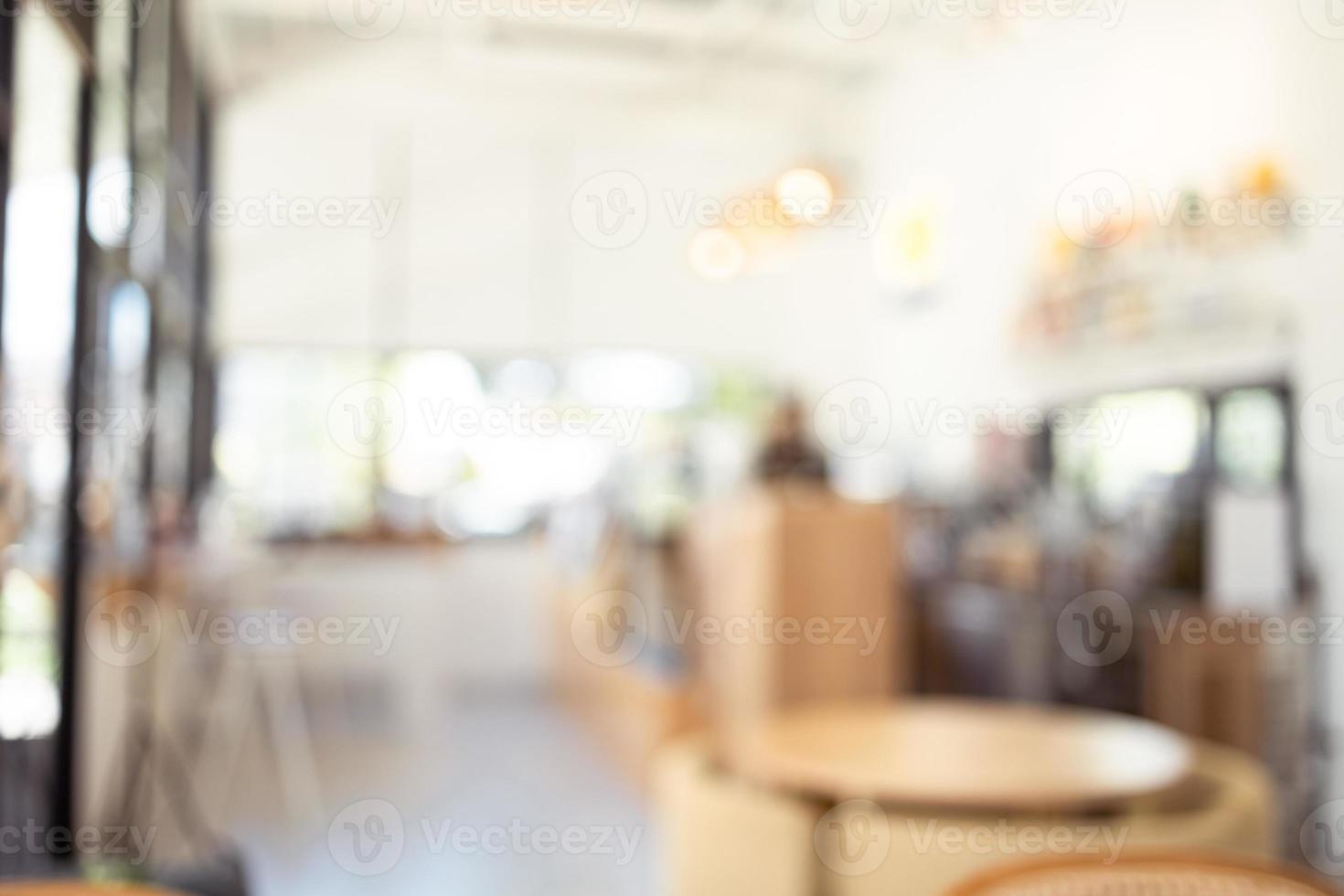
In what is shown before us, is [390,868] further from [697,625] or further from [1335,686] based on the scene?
[1335,686]

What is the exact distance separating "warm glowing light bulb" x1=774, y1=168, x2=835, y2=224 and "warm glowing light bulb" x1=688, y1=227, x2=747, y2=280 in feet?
2.58

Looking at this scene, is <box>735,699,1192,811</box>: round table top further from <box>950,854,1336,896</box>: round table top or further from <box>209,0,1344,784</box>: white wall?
<box>209,0,1344,784</box>: white wall

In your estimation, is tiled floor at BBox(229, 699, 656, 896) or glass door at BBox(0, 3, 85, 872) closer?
glass door at BBox(0, 3, 85, 872)

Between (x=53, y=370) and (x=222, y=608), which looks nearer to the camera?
(x=53, y=370)

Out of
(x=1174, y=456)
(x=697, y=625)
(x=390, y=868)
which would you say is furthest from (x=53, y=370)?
(x=1174, y=456)

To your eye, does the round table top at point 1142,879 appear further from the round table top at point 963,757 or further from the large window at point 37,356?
the large window at point 37,356

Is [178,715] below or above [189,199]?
below

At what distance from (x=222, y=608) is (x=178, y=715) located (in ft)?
3.13

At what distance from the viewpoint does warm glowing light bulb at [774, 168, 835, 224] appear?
15.1ft

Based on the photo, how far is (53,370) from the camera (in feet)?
10.1

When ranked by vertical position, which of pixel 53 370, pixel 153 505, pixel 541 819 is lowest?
pixel 541 819

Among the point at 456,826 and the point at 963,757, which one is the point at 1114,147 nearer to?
the point at 963,757

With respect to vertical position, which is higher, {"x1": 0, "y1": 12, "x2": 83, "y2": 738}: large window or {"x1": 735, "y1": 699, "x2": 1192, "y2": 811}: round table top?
{"x1": 0, "y1": 12, "x2": 83, "y2": 738}: large window

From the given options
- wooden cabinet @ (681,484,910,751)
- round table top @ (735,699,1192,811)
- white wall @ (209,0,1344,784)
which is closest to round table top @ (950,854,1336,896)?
round table top @ (735,699,1192,811)
